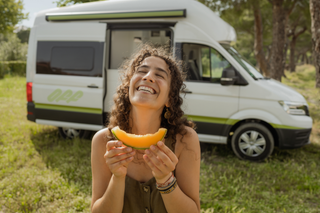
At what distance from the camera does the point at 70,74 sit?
584cm

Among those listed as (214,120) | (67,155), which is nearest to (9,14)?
(67,155)

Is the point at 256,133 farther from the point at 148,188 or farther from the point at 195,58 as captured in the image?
the point at 148,188

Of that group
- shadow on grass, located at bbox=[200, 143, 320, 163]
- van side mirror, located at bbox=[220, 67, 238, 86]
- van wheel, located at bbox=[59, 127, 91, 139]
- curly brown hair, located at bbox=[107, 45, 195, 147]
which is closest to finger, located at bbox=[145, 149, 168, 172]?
curly brown hair, located at bbox=[107, 45, 195, 147]

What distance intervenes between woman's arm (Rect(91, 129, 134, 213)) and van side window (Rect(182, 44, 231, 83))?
364 centimetres

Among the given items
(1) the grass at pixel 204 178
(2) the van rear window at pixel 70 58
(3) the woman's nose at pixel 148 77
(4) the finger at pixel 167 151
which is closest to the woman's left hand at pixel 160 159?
(4) the finger at pixel 167 151

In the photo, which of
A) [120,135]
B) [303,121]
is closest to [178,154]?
[120,135]

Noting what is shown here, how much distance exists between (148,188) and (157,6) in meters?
4.24

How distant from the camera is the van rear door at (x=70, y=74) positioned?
565 centimetres

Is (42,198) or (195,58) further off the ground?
(195,58)

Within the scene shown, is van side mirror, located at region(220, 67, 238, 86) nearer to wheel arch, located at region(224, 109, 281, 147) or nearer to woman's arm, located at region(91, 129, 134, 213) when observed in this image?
wheel arch, located at region(224, 109, 281, 147)

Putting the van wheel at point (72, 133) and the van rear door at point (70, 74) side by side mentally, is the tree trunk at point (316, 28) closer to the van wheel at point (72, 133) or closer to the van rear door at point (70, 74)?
the van rear door at point (70, 74)

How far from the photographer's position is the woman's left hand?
1.59 metres

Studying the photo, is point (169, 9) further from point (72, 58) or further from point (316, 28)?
point (316, 28)

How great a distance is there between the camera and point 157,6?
5.33m
